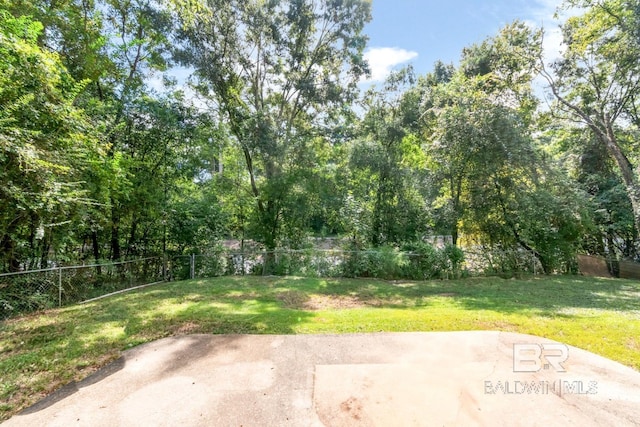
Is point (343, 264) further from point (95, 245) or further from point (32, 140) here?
point (32, 140)

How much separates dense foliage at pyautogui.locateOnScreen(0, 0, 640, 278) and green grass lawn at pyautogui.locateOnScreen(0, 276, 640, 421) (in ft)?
7.74

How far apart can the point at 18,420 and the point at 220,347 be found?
5.74 feet

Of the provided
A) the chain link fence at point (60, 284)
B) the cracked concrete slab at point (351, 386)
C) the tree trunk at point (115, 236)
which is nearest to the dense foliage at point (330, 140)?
the tree trunk at point (115, 236)

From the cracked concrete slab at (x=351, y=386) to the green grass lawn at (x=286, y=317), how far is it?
1.29ft

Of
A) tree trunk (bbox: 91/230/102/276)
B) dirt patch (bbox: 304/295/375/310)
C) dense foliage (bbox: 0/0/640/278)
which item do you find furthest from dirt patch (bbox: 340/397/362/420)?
tree trunk (bbox: 91/230/102/276)

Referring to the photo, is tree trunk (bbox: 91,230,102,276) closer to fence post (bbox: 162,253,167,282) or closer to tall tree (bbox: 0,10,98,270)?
fence post (bbox: 162,253,167,282)

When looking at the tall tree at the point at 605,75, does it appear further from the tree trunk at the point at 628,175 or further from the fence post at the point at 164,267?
the fence post at the point at 164,267

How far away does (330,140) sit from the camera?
13.0m

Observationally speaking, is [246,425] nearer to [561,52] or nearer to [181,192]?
[181,192]

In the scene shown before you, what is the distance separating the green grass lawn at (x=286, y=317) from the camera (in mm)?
3254

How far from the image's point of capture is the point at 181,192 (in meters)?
9.51

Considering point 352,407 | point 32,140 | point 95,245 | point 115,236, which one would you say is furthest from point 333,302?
point 95,245

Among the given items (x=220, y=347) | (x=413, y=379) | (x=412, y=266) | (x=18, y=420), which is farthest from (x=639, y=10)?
(x=18, y=420)

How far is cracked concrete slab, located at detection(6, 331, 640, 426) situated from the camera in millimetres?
2277
